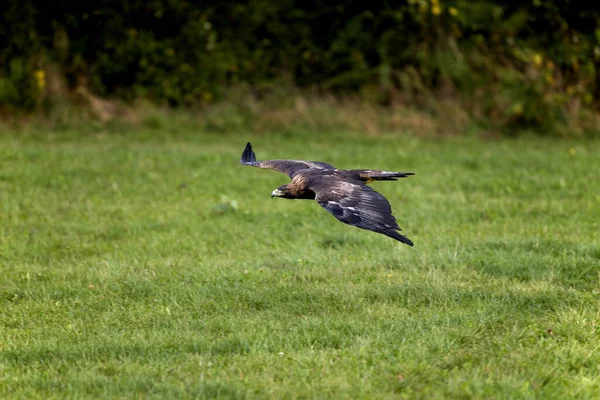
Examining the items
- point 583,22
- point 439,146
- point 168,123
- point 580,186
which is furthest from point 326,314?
point 583,22

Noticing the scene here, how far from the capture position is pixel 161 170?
1115 cm

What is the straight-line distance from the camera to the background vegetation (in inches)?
586

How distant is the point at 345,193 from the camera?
Result: 19.2ft

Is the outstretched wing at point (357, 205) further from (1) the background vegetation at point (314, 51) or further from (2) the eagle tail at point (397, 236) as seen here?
(1) the background vegetation at point (314, 51)

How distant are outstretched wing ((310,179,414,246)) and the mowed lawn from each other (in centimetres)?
57

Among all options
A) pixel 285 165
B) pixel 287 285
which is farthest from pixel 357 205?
pixel 285 165

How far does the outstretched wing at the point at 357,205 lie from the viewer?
5.36 meters

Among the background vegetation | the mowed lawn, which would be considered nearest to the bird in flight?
the mowed lawn

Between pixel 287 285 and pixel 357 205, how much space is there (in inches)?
35.6

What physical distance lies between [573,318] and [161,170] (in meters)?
6.72

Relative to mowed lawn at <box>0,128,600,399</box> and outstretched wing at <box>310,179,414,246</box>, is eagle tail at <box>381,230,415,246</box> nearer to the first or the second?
outstretched wing at <box>310,179,414,246</box>

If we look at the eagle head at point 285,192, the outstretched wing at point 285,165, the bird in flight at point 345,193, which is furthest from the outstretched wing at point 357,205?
the outstretched wing at point 285,165

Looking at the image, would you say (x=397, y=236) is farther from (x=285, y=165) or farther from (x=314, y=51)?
(x=314, y=51)

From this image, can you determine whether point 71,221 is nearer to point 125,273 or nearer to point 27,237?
point 27,237
